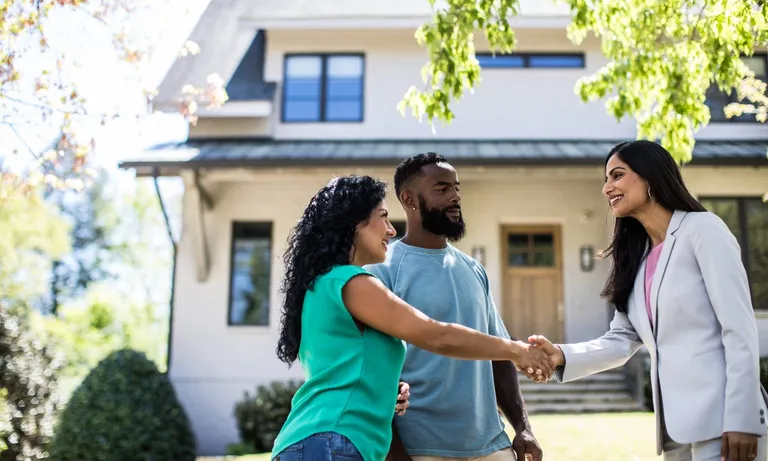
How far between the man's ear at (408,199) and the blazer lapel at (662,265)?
3.93 feet

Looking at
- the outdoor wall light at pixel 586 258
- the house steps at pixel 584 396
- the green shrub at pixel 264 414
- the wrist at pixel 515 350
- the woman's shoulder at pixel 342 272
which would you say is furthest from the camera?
the outdoor wall light at pixel 586 258

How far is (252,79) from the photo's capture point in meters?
14.6

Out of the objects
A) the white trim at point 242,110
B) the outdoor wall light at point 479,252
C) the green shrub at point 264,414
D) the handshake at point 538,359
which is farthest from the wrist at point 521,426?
the white trim at point 242,110

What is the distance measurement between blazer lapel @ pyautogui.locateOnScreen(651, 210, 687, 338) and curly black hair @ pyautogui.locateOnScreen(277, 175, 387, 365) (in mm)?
1227

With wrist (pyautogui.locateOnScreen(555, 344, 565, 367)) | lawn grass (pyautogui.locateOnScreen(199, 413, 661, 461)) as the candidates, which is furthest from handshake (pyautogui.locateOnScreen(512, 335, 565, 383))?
lawn grass (pyautogui.locateOnScreen(199, 413, 661, 461))

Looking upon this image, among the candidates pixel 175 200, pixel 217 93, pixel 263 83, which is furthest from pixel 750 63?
pixel 175 200

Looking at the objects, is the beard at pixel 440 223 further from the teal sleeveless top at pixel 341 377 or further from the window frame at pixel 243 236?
the window frame at pixel 243 236

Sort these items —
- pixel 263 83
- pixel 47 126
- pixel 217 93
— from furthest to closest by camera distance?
pixel 263 83
pixel 217 93
pixel 47 126

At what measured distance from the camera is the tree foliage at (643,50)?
587cm

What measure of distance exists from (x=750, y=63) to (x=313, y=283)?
47.6 ft

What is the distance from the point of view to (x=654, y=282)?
3061 mm

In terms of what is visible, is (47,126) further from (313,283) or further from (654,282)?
(654,282)

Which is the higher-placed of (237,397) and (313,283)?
(313,283)

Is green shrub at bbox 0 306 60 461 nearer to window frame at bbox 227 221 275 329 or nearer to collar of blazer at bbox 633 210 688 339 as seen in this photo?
window frame at bbox 227 221 275 329
